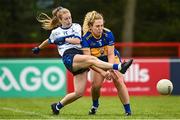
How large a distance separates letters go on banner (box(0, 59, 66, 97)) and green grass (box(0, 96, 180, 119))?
1005 millimetres

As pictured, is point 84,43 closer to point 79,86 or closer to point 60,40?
point 60,40

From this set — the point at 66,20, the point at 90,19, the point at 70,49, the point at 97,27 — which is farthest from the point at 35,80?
the point at 97,27

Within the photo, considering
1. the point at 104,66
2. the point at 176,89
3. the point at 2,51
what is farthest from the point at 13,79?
the point at 104,66

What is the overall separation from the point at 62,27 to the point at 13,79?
8118 millimetres

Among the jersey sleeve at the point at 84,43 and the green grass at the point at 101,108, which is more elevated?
the jersey sleeve at the point at 84,43

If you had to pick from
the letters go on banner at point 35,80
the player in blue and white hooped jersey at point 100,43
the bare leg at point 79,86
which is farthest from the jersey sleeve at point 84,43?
the letters go on banner at point 35,80

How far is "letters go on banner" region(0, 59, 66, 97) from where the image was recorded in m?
21.8

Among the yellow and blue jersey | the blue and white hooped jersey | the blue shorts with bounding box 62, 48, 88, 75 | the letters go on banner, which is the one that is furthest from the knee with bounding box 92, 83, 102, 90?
the letters go on banner

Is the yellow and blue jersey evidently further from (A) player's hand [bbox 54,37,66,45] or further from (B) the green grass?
(B) the green grass

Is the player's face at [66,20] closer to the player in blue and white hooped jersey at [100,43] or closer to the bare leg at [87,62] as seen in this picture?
the player in blue and white hooped jersey at [100,43]

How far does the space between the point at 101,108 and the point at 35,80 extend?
5286mm

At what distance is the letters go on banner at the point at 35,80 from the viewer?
21797mm

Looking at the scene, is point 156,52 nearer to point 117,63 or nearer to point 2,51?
point 2,51

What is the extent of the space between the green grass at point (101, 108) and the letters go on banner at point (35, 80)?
101 cm
